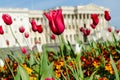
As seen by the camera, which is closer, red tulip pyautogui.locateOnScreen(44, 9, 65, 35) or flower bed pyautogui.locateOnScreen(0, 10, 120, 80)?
red tulip pyautogui.locateOnScreen(44, 9, 65, 35)

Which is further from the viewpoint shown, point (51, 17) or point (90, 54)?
point (90, 54)

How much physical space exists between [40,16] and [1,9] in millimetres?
11415

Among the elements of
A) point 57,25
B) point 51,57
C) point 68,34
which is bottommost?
point 68,34

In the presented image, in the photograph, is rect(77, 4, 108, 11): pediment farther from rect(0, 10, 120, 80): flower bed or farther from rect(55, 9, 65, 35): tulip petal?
rect(55, 9, 65, 35): tulip petal

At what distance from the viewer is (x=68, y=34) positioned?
92625 mm

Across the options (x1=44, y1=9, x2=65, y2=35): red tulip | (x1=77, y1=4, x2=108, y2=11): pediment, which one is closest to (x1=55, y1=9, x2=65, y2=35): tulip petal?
(x1=44, y1=9, x2=65, y2=35): red tulip

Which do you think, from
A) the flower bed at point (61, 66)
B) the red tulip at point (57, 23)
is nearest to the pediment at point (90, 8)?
the flower bed at point (61, 66)

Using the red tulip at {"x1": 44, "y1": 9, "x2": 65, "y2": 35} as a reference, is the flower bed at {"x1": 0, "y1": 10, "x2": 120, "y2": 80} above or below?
below

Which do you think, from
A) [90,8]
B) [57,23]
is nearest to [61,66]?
[57,23]

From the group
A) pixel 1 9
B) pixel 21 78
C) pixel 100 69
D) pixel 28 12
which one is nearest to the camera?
pixel 21 78

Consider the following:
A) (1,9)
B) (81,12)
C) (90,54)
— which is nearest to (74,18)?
(81,12)

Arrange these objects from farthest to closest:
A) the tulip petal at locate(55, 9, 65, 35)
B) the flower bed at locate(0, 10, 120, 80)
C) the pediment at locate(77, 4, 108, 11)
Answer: the pediment at locate(77, 4, 108, 11)
the flower bed at locate(0, 10, 120, 80)
the tulip petal at locate(55, 9, 65, 35)

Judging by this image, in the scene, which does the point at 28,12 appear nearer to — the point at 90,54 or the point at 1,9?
the point at 1,9

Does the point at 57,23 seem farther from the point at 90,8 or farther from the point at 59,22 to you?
the point at 90,8
